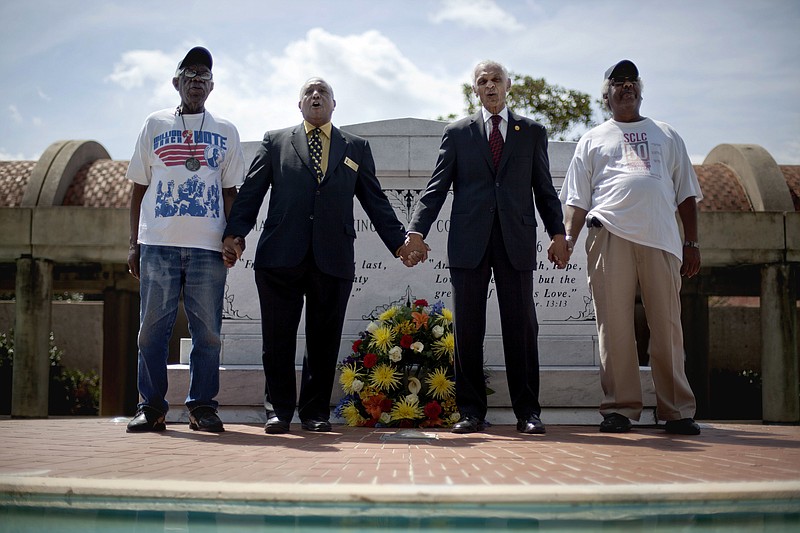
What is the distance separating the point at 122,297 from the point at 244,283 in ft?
25.1

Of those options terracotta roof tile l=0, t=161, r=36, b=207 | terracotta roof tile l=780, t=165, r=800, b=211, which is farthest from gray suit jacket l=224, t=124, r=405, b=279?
terracotta roof tile l=780, t=165, r=800, b=211

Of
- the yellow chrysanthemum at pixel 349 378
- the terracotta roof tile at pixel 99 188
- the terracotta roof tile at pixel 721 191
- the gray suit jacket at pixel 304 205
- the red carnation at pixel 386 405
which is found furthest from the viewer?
the terracotta roof tile at pixel 99 188

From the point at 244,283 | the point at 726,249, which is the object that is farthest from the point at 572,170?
the point at 726,249

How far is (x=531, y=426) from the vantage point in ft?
16.1

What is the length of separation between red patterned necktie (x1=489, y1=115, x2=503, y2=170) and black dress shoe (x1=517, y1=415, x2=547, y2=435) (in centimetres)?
158

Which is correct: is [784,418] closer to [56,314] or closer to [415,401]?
[415,401]

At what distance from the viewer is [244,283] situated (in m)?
6.95

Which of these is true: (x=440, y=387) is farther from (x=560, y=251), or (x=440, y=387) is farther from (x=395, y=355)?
(x=560, y=251)

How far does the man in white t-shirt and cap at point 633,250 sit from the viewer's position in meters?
4.97

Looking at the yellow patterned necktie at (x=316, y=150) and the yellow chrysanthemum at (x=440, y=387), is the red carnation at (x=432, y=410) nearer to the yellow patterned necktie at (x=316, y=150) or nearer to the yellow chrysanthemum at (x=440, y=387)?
the yellow chrysanthemum at (x=440, y=387)

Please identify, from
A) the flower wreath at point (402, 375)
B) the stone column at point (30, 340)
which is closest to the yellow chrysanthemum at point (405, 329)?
the flower wreath at point (402, 375)

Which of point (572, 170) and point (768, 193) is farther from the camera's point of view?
point (768, 193)

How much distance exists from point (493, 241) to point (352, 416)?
5.59ft

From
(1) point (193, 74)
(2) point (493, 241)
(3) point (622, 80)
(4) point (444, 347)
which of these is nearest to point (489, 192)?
(2) point (493, 241)
